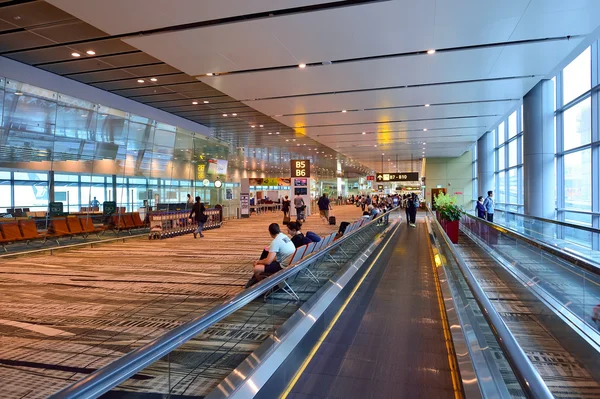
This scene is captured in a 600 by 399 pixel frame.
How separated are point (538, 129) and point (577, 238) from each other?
620cm

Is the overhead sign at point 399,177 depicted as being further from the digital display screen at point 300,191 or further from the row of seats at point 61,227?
the row of seats at point 61,227

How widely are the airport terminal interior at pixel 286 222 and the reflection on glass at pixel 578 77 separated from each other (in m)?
0.07

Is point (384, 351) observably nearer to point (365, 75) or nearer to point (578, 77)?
point (365, 75)

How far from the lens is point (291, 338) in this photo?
4094 mm

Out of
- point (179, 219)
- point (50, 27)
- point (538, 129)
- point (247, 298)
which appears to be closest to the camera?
point (247, 298)

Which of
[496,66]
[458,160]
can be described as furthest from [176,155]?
[458,160]

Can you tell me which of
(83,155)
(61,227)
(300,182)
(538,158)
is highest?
(83,155)

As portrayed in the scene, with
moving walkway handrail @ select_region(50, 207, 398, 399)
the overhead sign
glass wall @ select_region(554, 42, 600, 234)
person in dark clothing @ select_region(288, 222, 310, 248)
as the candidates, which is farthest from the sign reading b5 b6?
moving walkway handrail @ select_region(50, 207, 398, 399)

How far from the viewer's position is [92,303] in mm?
6137

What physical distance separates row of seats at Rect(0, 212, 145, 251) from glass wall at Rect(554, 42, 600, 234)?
51.9 feet

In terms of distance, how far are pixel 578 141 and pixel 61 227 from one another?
16883mm

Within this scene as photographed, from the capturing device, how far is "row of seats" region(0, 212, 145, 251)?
1117cm

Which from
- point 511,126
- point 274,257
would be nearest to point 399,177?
point 511,126

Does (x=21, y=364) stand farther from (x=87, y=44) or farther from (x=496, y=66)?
(x=496, y=66)
